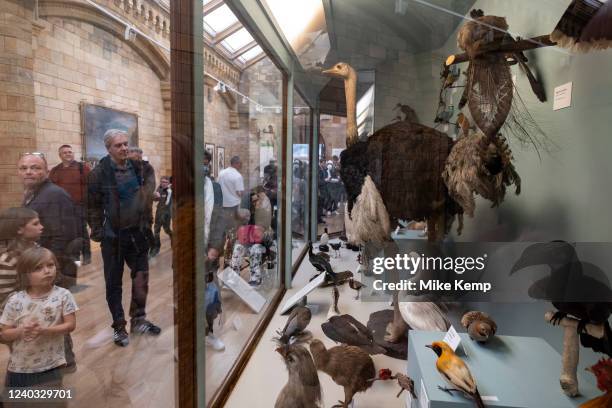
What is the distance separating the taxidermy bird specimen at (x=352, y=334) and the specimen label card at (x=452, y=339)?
0.33 meters

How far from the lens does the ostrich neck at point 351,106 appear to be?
1.06m

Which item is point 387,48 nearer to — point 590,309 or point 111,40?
→ point 111,40

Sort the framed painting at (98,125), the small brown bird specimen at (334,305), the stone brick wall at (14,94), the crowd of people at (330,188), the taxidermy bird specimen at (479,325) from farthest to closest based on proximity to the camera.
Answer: the small brown bird specimen at (334,305) < the crowd of people at (330,188) < the taxidermy bird specimen at (479,325) < the framed painting at (98,125) < the stone brick wall at (14,94)

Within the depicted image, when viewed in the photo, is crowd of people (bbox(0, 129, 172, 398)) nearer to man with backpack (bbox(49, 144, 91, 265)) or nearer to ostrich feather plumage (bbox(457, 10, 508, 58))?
man with backpack (bbox(49, 144, 91, 265))

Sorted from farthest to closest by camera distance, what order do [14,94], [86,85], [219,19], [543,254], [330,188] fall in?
[330,188] → [219,19] → [543,254] → [86,85] → [14,94]

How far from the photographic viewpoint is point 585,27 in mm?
799

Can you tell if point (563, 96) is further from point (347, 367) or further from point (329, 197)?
point (347, 367)

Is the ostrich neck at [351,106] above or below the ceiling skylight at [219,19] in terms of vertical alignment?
below

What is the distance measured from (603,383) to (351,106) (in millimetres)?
955

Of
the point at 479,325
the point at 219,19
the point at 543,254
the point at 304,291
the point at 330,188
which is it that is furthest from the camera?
the point at 304,291

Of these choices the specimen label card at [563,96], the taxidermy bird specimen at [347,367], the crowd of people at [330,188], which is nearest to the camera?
the specimen label card at [563,96]

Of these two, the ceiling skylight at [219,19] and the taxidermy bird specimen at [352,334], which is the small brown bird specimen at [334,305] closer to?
the taxidermy bird specimen at [352,334]

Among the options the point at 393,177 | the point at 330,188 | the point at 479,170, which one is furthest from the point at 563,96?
the point at 330,188

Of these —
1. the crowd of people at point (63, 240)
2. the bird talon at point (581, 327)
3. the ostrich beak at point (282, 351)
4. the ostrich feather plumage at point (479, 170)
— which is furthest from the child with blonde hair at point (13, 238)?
the bird talon at point (581, 327)
